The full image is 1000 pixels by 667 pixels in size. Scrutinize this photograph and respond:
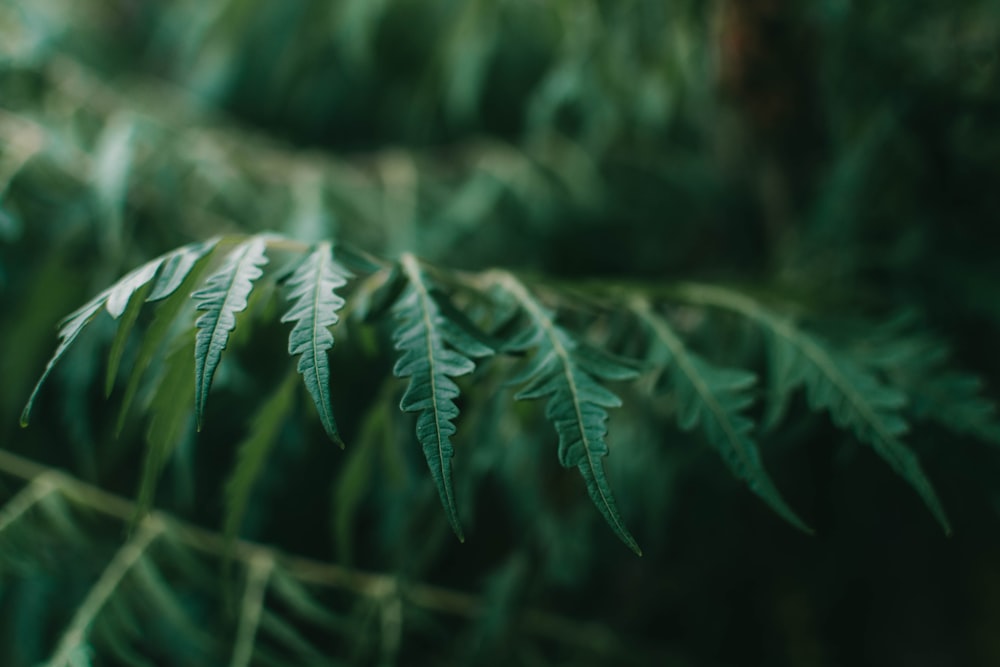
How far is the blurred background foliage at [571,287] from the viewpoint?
0.86 meters

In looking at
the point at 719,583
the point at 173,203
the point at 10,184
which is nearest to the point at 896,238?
the point at 719,583

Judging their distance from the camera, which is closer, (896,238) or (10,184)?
(10,184)

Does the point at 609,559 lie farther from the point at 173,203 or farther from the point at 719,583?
the point at 173,203

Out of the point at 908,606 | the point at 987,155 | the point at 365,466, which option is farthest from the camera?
the point at 908,606

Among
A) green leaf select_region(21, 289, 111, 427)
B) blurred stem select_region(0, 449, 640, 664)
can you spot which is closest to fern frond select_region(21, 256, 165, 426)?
green leaf select_region(21, 289, 111, 427)

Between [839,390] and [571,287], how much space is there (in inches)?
10.3

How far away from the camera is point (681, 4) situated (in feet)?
3.66

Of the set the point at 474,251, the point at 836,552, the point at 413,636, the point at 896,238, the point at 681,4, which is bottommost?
the point at 413,636

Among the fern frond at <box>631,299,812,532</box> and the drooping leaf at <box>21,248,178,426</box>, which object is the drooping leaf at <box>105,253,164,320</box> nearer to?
the drooping leaf at <box>21,248,178,426</box>

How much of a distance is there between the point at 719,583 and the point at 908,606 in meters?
0.34

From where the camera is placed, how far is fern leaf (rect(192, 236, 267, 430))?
49 cm

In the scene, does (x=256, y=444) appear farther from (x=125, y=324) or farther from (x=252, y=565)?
(x=252, y=565)

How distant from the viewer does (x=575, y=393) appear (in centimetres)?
56

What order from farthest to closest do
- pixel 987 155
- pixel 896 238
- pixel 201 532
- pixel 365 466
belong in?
pixel 896 238 → pixel 987 155 → pixel 201 532 → pixel 365 466
